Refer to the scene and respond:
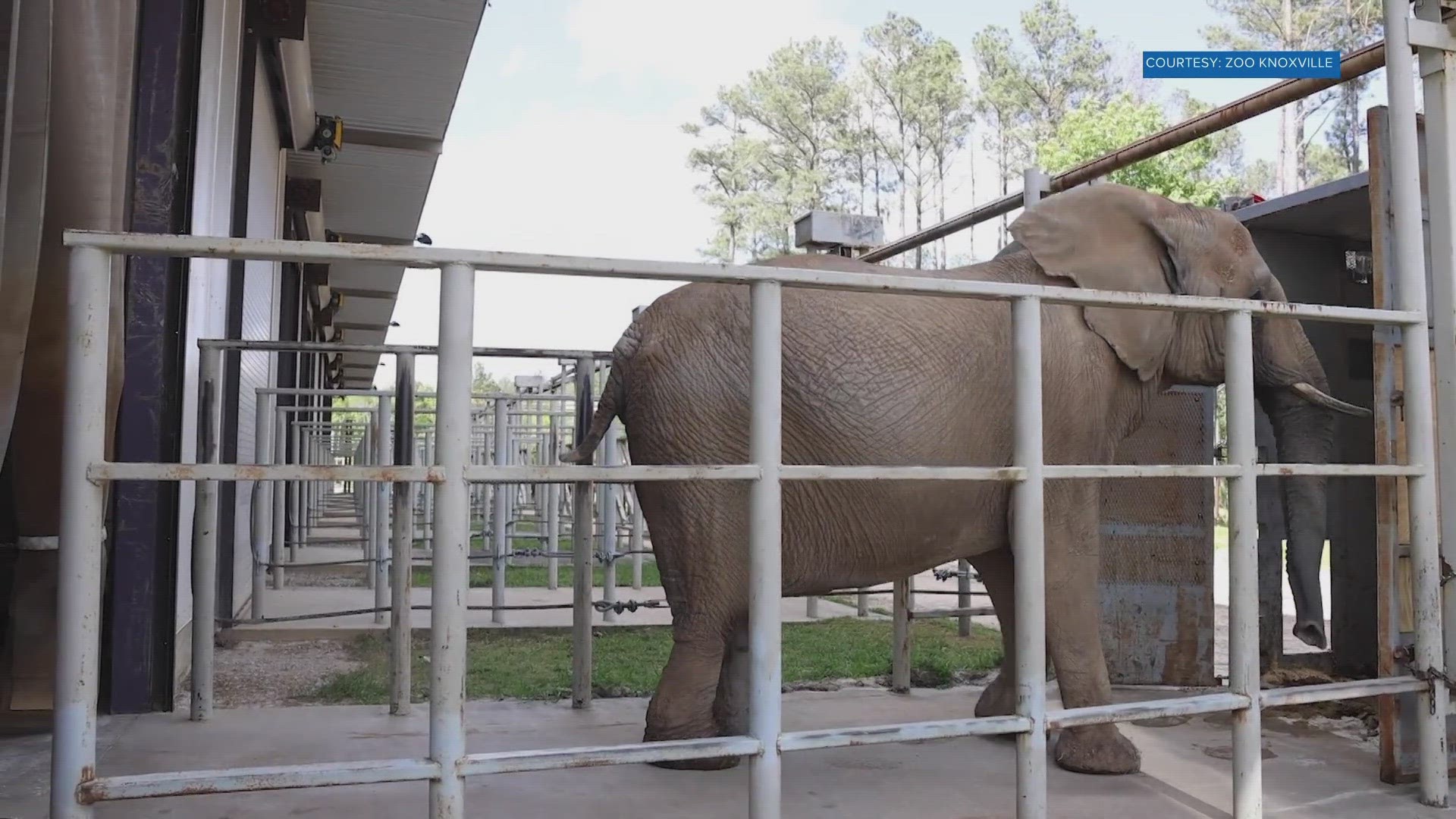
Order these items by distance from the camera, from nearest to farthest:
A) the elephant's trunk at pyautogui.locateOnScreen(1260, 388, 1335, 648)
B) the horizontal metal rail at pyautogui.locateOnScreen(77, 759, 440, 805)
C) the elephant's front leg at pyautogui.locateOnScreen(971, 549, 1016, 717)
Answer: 1. the horizontal metal rail at pyautogui.locateOnScreen(77, 759, 440, 805)
2. the elephant's trunk at pyautogui.locateOnScreen(1260, 388, 1335, 648)
3. the elephant's front leg at pyautogui.locateOnScreen(971, 549, 1016, 717)

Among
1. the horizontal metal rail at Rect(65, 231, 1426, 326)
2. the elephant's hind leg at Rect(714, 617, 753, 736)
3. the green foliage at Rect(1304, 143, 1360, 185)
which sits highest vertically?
the green foliage at Rect(1304, 143, 1360, 185)

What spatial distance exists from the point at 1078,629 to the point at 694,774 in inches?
59.1

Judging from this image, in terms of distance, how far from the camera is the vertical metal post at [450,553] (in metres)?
2.50

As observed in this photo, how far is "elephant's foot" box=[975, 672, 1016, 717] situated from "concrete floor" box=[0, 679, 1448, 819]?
250 millimetres

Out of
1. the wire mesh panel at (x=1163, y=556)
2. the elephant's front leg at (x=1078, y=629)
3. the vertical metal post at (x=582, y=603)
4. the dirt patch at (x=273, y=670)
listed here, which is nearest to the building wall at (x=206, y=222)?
the dirt patch at (x=273, y=670)

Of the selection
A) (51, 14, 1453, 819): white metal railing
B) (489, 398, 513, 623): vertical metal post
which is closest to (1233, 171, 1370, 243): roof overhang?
(51, 14, 1453, 819): white metal railing

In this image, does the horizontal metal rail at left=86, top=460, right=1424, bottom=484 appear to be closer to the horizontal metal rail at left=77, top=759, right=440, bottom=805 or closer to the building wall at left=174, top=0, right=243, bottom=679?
the horizontal metal rail at left=77, top=759, right=440, bottom=805

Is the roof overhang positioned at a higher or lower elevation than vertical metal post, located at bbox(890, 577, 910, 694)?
higher

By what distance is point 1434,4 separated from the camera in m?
4.00

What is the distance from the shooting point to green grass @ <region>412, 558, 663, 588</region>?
10.9 meters

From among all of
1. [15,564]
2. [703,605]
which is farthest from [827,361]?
[15,564]

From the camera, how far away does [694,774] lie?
402 centimetres

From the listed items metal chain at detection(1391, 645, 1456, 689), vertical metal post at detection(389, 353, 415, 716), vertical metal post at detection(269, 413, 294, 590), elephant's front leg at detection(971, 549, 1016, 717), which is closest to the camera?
metal chain at detection(1391, 645, 1456, 689)

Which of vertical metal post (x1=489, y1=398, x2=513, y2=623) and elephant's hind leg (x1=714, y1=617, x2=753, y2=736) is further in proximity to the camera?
vertical metal post (x1=489, y1=398, x2=513, y2=623)
